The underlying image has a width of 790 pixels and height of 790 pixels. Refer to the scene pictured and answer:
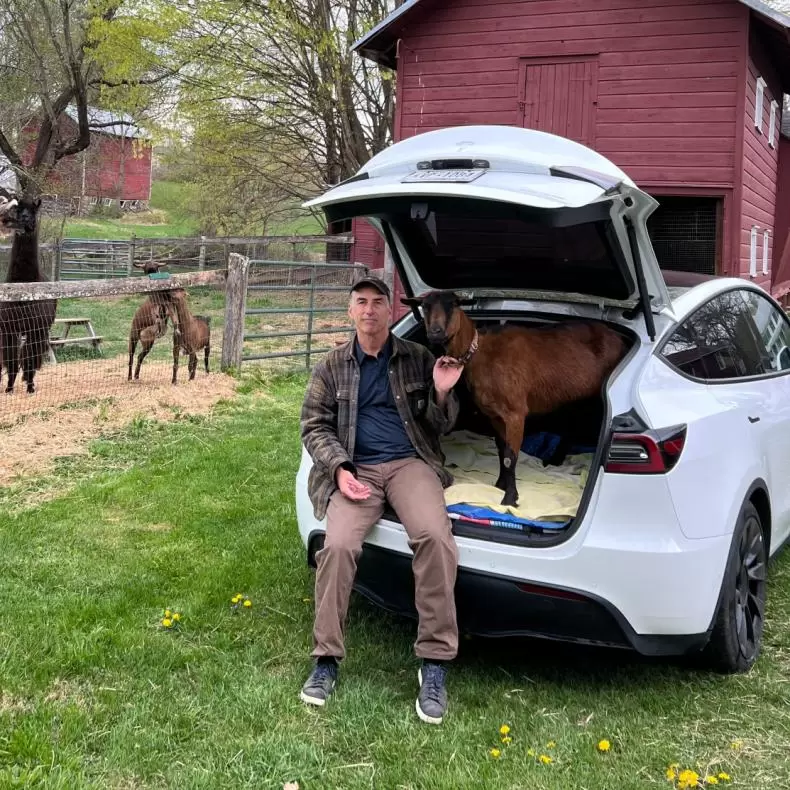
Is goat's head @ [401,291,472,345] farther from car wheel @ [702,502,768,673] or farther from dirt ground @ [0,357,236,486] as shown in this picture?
dirt ground @ [0,357,236,486]

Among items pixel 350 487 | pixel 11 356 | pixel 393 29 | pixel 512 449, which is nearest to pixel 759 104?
pixel 393 29

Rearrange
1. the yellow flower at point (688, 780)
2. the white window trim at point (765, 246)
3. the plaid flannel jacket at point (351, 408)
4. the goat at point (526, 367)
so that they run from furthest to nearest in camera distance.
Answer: the white window trim at point (765, 246) < the goat at point (526, 367) < the plaid flannel jacket at point (351, 408) < the yellow flower at point (688, 780)

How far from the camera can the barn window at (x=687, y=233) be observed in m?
12.8

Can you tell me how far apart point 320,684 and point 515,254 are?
200 cm

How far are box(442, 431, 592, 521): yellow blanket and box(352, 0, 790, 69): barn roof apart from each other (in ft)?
33.7

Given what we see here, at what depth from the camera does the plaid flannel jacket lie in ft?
10.8

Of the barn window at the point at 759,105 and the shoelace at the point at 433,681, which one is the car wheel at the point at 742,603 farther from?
the barn window at the point at 759,105

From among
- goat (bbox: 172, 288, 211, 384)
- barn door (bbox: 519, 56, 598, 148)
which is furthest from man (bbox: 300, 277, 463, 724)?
barn door (bbox: 519, 56, 598, 148)

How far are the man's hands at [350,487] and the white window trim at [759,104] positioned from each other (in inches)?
492

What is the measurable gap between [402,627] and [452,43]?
1223 cm

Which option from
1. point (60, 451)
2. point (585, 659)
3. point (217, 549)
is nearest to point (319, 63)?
point (60, 451)

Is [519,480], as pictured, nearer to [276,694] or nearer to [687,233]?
[276,694]

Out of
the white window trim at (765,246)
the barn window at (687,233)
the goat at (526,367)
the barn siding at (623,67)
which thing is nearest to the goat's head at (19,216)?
the barn siding at (623,67)

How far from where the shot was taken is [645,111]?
12.4 metres
